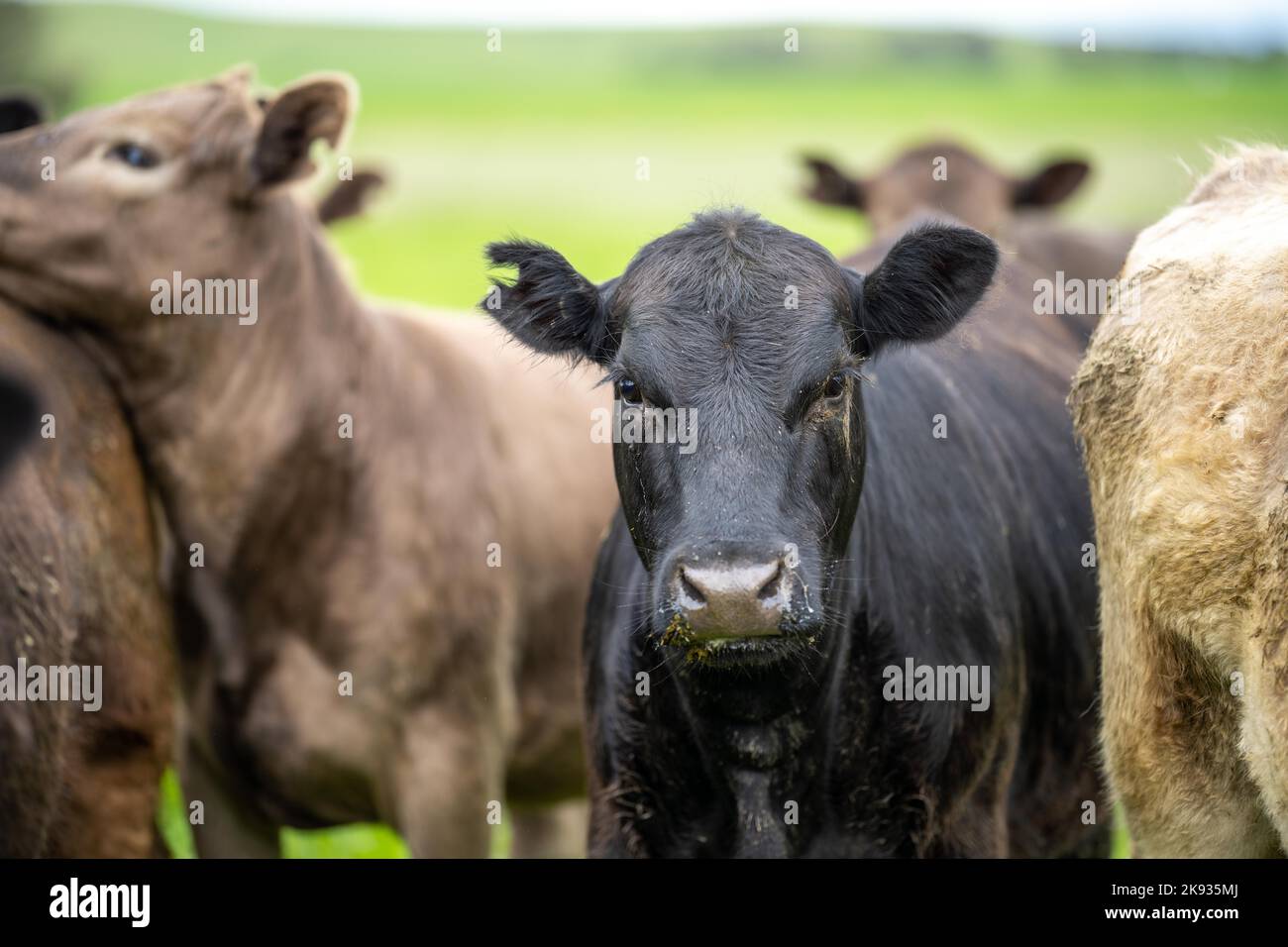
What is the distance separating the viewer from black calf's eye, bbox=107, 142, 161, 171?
5887 millimetres

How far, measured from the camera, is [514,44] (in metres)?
58.1

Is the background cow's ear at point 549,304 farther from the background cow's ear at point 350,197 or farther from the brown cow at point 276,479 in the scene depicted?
the background cow's ear at point 350,197

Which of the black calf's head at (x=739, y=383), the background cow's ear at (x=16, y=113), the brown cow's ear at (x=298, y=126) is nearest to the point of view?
the black calf's head at (x=739, y=383)

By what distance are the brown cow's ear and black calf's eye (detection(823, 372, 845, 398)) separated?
259 cm

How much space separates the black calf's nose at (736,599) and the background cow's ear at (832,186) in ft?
27.4

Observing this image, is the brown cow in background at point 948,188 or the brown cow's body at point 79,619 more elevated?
the brown cow in background at point 948,188

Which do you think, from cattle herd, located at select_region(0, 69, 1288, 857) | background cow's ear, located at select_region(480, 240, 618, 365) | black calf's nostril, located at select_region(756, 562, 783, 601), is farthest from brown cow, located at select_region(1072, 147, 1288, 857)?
background cow's ear, located at select_region(480, 240, 618, 365)

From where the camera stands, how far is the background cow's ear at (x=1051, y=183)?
11.5 meters

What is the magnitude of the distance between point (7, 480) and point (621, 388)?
206 cm

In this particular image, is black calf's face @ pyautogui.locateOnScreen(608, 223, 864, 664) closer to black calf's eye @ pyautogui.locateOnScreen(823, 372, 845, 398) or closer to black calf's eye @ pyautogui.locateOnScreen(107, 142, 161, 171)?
black calf's eye @ pyautogui.locateOnScreen(823, 372, 845, 398)
